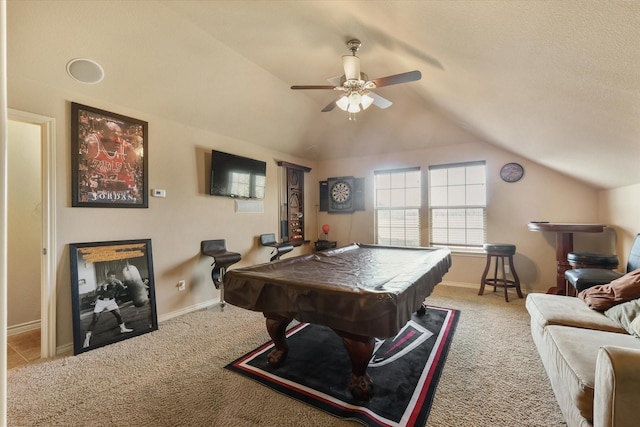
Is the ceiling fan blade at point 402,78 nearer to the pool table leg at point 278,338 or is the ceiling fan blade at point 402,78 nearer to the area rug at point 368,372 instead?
the pool table leg at point 278,338

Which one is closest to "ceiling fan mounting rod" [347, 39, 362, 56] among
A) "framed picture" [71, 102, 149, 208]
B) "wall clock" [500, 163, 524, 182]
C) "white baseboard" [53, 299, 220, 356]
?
"framed picture" [71, 102, 149, 208]

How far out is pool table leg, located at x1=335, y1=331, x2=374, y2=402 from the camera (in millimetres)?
1706

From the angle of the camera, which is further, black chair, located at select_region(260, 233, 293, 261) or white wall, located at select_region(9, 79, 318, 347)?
black chair, located at select_region(260, 233, 293, 261)

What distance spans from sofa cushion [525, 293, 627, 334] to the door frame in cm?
412

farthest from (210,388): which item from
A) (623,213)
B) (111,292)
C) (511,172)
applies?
(511,172)

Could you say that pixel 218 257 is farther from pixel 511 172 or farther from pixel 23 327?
pixel 511 172

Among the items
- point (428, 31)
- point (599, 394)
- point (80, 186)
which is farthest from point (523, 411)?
point (80, 186)

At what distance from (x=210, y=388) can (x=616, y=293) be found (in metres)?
3.02

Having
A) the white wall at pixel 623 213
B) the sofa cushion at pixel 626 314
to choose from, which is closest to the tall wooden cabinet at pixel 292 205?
the sofa cushion at pixel 626 314

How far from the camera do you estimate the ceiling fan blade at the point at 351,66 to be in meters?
2.37

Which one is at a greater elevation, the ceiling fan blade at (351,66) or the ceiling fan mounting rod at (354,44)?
the ceiling fan mounting rod at (354,44)

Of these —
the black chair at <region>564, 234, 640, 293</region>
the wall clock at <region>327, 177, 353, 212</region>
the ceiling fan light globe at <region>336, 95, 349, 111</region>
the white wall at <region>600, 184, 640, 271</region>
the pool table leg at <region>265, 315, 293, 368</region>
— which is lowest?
the pool table leg at <region>265, 315, 293, 368</region>

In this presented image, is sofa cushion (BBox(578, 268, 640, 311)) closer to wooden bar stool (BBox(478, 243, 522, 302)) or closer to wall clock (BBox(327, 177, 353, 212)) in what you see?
wooden bar stool (BBox(478, 243, 522, 302))

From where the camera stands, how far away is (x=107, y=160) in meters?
2.78
